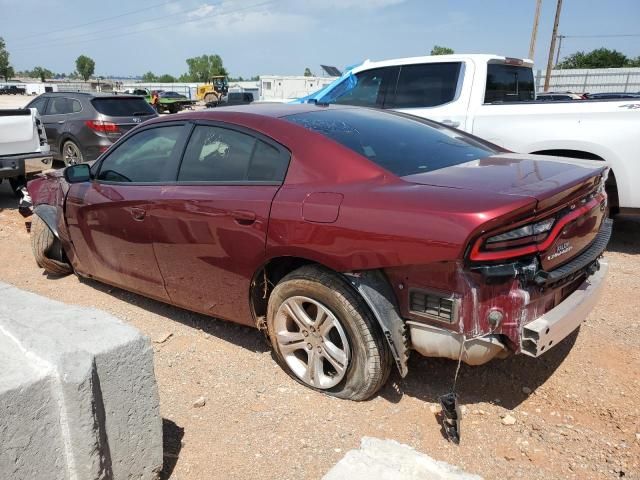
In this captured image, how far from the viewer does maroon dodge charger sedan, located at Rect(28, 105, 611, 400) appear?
237 centimetres

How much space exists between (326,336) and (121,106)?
9438 millimetres

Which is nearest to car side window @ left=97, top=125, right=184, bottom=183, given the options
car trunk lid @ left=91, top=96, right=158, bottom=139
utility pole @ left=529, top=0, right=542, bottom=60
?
car trunk lid @ left=91, top=96, right=158, bottom=139

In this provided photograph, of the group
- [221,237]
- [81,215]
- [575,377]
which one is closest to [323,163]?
[221,237]

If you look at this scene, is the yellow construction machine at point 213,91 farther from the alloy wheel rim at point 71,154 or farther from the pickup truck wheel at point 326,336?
the pickup truck wheel at point 326,336

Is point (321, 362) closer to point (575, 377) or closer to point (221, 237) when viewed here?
point (221, 237)

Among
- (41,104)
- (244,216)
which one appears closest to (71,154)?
(41,104)

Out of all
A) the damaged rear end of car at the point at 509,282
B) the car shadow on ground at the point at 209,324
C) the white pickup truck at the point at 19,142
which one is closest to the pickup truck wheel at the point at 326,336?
the damaged rear end of car at the point at 509,282

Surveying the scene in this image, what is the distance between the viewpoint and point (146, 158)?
12.6ft

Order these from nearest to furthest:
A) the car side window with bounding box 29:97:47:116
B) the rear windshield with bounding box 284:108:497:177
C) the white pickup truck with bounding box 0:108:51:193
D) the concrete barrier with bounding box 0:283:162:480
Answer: the concrete barrier with bounding box 0:283:162:480
the rear windshield with bounding box 284:108:497:177
the white pickup truck with bounding box 0:108:51:193
the car side window with bounding box 29:97:47:116

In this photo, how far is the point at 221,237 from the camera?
3.15m

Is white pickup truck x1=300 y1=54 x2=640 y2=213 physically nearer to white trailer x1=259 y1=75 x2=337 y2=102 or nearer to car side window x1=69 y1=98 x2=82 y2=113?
car side window x1=69 y1=98 x2=82 y2=113

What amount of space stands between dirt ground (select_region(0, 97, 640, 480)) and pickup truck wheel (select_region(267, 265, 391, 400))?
0.45 ft

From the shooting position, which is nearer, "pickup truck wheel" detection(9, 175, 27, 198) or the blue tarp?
the blue tarp

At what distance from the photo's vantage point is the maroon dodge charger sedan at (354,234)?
7.79 ft
